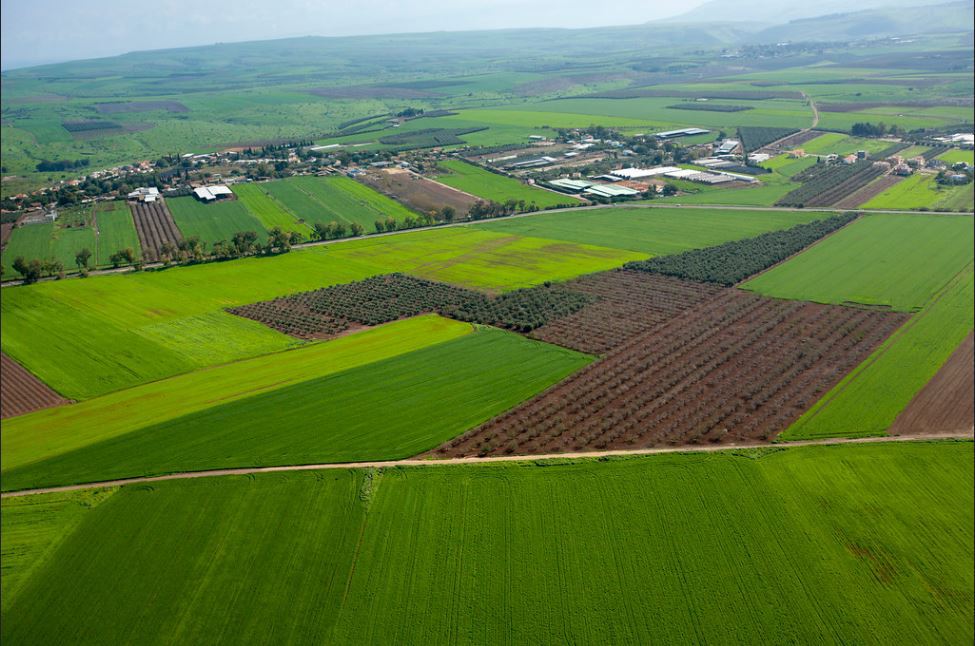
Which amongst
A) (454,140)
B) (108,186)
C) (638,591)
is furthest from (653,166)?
(638,591)

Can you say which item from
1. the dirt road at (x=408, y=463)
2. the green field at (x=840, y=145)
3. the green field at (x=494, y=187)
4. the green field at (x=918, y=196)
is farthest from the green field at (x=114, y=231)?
the green field at (x=840, y=145)

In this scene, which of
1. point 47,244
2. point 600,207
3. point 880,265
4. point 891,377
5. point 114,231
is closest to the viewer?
point 891,377

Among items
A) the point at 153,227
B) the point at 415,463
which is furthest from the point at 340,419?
the point at 153,227

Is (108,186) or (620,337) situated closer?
(620,337)

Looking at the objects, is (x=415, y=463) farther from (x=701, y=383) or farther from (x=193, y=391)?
(x=701, y=383)

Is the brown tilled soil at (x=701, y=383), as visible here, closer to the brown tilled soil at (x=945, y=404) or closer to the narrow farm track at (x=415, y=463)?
the narrow farm track at (x=415, y=463)

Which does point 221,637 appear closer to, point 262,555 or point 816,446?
point 262,555
